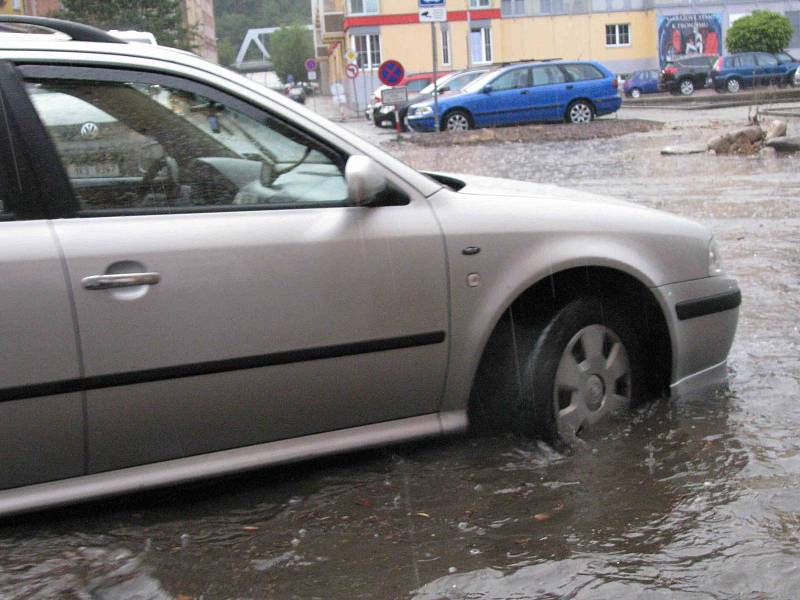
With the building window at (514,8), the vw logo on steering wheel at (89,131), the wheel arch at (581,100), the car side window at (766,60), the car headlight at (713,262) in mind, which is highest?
the building window at (514,8)

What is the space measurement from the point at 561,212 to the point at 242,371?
4.28 feet

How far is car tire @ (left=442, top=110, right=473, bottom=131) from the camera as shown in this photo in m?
26.3

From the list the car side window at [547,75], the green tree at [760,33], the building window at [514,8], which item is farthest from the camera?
the building window at [514,8]

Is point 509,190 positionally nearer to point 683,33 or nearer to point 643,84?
point 643,84

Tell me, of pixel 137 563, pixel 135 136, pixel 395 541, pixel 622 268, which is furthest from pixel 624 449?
pixel 135 136

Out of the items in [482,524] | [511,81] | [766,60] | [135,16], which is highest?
[135,16]

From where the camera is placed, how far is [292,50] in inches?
4523

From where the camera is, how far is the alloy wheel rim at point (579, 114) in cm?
2731

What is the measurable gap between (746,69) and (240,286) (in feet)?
134

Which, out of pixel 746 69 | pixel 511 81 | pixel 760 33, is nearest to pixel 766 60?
pixel 746 69

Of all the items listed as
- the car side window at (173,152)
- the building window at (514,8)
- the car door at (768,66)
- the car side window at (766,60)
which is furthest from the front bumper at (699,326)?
the building window at (514,8)

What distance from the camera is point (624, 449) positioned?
13.2ft

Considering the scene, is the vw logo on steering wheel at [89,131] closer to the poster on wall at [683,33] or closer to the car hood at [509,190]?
the car hood at [509,190]

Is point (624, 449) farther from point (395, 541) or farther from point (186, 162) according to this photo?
point (186, 162)
